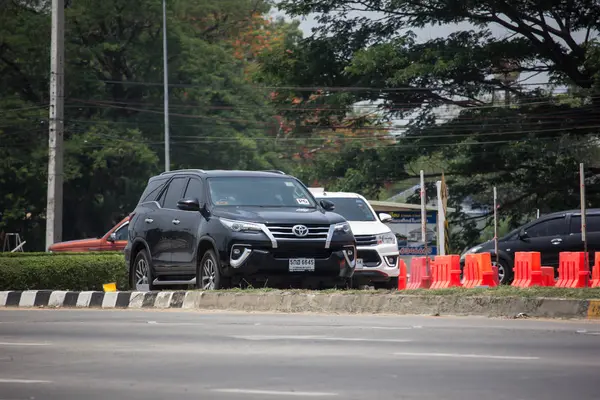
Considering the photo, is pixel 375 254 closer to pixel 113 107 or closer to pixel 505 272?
pixel 505 272

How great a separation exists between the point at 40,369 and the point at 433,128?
130 feet

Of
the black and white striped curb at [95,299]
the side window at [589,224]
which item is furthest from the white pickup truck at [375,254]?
the side window at [589,224]

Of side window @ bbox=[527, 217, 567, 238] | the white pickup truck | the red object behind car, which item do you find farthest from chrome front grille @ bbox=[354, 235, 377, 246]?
the red object behind car

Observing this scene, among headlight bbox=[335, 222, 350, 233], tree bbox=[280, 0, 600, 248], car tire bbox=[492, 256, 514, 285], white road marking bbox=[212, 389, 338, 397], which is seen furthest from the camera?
tree bbox=[280, 0, 600, 248]

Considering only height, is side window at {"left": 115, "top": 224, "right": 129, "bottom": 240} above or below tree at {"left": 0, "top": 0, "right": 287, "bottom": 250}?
below

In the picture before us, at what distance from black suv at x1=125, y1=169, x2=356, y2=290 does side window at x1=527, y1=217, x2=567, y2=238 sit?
11751 millimetres

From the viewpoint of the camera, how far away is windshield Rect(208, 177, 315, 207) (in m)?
17.9

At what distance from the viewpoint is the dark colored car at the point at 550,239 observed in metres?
28.3

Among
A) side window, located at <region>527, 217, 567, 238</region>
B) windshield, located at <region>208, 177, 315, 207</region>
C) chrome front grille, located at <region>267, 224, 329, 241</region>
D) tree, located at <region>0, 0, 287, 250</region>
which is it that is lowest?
side window, located at <region>527, 217, 567, 238</region>

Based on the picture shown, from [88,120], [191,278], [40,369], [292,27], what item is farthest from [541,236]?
[292,27]

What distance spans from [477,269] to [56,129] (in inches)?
594

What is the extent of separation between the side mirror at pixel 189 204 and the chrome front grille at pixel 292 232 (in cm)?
124

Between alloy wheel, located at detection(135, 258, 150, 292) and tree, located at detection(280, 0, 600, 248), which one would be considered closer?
alloy wheel, located at detection(135, 258, 150, 292)

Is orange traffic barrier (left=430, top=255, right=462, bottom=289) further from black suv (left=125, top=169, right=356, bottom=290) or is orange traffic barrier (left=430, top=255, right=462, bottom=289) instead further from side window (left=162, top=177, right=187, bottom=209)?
side window (left=162, top=177, right=187, bottom=209)
